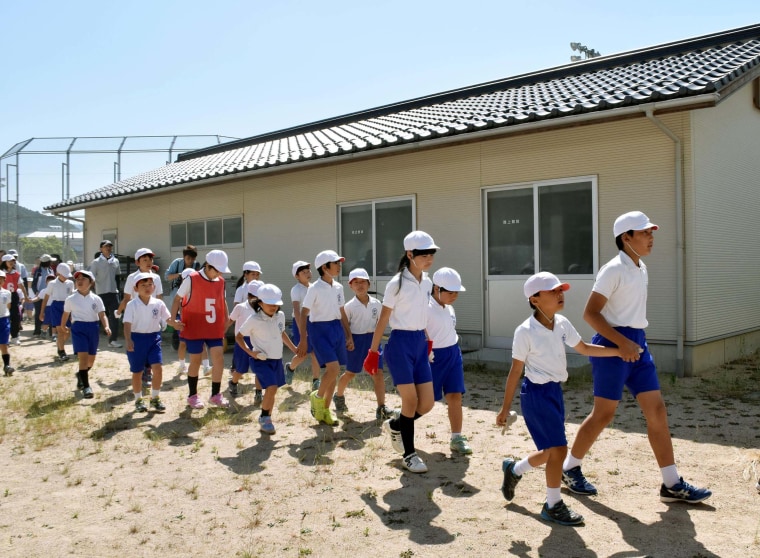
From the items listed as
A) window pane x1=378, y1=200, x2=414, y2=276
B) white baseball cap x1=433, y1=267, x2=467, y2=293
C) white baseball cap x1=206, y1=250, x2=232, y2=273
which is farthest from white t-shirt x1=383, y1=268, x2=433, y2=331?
window pane x1=378, y1=200, x2=414, y2=276

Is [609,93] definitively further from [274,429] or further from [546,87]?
[274,429]

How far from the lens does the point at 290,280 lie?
42.9ft

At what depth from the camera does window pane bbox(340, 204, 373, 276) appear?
11633 mm

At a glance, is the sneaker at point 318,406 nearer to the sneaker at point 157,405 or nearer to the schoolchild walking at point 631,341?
the sneaker at point 157,405

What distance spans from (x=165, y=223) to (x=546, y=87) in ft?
31.2

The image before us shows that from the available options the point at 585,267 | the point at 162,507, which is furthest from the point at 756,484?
the point at 585,267

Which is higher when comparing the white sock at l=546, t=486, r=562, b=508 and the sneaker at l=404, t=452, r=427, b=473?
the white sock at l=546, t=486, r=562, b=508

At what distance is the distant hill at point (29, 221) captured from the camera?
22984mm

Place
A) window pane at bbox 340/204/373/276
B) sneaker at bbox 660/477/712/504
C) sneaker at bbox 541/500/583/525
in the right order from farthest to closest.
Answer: window pane at bbox 340/204/373/276
sneaker at bbox 660/477/712/504
sneaker at bbox 541/500/583/525

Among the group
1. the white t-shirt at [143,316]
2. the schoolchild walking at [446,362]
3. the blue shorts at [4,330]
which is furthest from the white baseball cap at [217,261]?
the blue shorts at [4,330]

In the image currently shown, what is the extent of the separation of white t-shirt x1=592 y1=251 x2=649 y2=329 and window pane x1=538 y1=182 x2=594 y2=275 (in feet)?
16.1

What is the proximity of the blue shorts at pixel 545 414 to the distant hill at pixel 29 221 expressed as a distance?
844 inches

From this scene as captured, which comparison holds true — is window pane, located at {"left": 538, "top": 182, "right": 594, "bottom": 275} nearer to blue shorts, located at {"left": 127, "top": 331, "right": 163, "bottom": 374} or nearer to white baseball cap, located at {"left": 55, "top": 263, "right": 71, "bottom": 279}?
blue shorts, located at {"left": 127, "top": 331, "right": 163, "bottom": 374}

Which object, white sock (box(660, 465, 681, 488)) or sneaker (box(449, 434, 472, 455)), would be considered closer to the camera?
white sock (box(660, 465, 681, 488))
